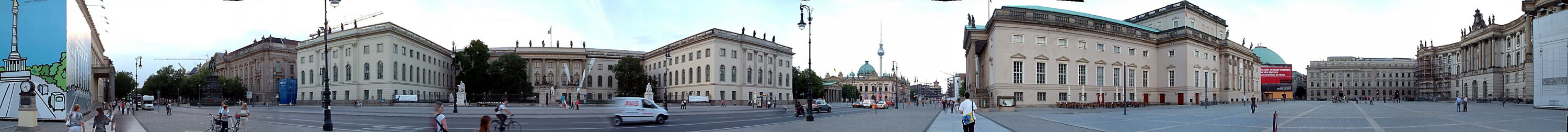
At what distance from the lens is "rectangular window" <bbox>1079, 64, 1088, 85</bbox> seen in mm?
57125

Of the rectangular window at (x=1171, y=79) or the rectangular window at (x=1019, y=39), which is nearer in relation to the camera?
the rectangular window at (x=1019, y=39)

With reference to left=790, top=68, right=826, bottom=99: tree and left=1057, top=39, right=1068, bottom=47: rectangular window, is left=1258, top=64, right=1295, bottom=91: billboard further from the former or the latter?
left=790, top=68, right=826, bottom=99: tree

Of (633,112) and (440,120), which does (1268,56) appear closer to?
(633,112)

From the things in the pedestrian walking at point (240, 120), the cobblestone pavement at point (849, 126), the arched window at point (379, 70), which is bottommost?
the cobblestone pavement at point (849, 126)

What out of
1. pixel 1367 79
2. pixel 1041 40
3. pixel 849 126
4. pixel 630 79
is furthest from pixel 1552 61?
pixel 1367 79

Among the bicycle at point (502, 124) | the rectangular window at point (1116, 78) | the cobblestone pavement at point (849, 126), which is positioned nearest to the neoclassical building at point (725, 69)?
the rectangular window at point (1116, 78)

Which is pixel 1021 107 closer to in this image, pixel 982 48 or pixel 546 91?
pixel 982 48

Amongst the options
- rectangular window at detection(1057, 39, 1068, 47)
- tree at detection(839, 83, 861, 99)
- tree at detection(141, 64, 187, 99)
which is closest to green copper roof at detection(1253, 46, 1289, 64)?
rectangular window at detection(1057, 39, 1068, 47)

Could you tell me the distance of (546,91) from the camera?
62.7 meters

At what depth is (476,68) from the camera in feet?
251

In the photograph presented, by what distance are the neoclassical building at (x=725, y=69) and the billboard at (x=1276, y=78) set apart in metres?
39.7

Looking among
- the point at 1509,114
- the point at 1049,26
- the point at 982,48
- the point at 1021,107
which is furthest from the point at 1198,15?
the point at 1509,114

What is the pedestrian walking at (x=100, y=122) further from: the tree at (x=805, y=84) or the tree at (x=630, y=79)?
the tree at (x=805, y=84)

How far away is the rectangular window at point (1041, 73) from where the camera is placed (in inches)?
2184
